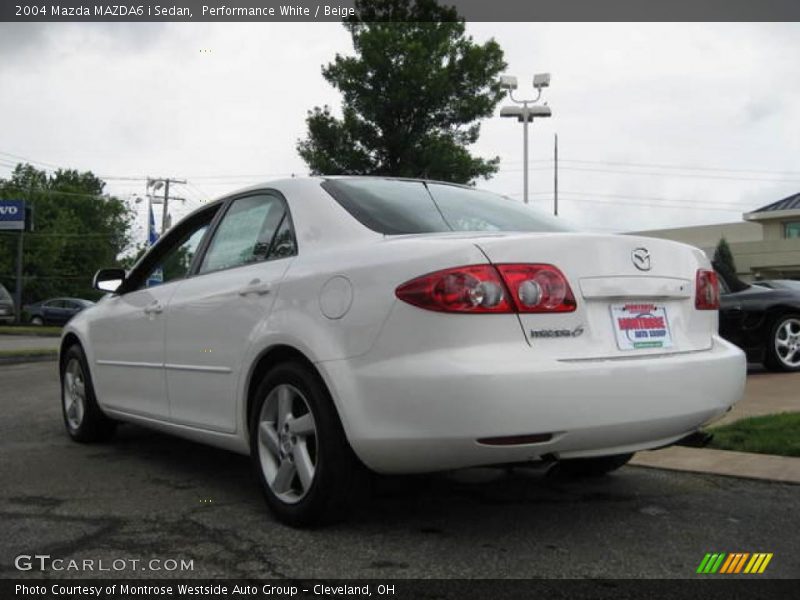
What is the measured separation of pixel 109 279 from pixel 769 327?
702 cm

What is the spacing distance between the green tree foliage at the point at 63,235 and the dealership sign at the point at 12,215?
65.4ft

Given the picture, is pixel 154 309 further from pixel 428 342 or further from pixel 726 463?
pixel 726 463

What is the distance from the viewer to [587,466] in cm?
418

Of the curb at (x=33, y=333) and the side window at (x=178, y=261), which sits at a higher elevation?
the side window at (x=178, y=261)

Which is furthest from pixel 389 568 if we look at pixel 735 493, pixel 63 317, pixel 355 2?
pixel 63 317

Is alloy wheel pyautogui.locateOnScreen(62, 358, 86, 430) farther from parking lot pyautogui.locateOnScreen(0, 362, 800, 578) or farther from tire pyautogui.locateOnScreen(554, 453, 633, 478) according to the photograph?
tire pyautogui.locateOnScreen(554, 453, 633, 478)

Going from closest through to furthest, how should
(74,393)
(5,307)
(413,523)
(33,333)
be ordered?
(413,523) < (74,393) < (33,333) < (5,307)

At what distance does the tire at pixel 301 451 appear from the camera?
10.2 feet

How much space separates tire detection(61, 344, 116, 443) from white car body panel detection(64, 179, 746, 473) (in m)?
1.98

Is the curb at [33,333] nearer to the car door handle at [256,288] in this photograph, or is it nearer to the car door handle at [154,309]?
the car door handle at [154,309]

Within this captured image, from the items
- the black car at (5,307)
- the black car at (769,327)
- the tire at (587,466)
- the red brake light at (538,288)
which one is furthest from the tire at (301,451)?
the black car at (5,307)

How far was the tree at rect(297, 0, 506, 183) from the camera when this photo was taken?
76.4 feet

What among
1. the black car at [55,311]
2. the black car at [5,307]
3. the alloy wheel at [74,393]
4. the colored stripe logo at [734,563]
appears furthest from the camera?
the black car at [55,311]

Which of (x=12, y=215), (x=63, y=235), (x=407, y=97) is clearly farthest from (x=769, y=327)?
(x=63, y=235)
